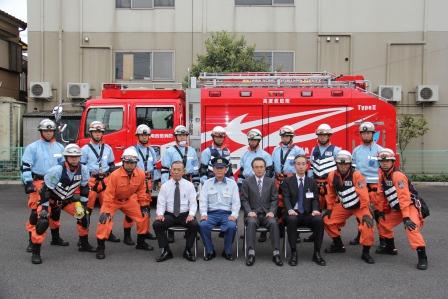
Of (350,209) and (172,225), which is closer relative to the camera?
(172,225)

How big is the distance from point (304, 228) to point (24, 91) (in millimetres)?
21687

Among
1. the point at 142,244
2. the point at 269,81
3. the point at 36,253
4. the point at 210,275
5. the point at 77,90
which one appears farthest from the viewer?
the point at 77,90

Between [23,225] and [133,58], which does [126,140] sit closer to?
[23,225]

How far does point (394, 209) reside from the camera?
23.4 feet

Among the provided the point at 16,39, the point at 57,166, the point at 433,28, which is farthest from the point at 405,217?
the point at 16,39

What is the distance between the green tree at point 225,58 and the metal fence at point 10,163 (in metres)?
6.25

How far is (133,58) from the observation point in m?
18.8

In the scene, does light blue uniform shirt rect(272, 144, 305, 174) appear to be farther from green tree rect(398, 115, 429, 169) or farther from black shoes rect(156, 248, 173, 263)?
green tree rect(398, 115, 429, 169)

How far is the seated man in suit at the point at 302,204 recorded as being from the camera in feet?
22.7

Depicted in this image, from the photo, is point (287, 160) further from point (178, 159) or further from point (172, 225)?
point (172, 225)

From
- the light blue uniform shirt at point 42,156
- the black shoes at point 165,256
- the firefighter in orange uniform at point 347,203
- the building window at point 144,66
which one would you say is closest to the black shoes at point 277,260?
the firefighter in orange uniform at point 347,203

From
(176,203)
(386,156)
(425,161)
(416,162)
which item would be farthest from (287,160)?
(425,161)

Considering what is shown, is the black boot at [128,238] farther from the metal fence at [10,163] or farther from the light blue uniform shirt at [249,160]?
the metal fence at [10,163]

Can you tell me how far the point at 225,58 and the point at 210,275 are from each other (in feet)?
35.1
